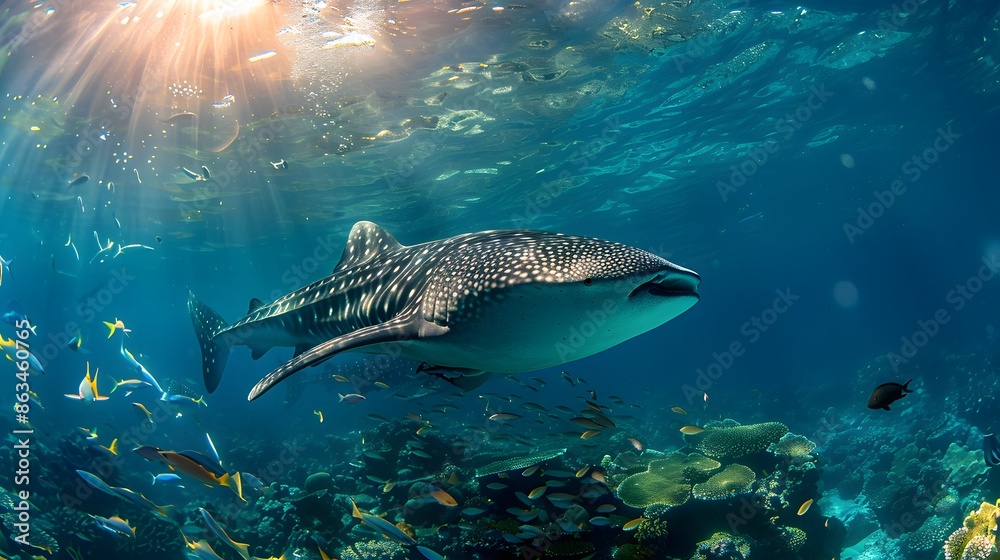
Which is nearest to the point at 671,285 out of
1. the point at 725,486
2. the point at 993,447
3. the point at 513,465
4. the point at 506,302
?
the point at 506,302

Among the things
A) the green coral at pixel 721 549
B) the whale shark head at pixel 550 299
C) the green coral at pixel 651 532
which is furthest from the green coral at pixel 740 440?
the whale shark head at pixel 550 299

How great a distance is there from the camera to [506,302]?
9.94 ft

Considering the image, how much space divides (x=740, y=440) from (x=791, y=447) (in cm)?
77

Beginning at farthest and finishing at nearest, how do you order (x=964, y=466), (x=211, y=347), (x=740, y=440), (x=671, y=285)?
(x=964, y=466) < (x=740, y=440) < (x=211, y=347) < (x=671, y=285)

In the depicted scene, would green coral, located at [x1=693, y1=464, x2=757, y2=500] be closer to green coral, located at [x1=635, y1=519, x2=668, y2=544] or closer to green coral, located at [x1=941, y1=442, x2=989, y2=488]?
green coral, located at [x1=635, y1=519, x2=668, y2=544]

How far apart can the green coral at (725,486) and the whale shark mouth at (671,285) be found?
531cm

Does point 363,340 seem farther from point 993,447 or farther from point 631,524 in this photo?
point 993,447

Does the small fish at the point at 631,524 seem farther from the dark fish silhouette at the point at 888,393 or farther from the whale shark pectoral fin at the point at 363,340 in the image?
the whale shark pectoral fin at the point at 363,340

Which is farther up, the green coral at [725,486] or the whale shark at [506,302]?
the whale shark at [506,302]

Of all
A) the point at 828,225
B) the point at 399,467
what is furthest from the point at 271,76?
the point at 828,225

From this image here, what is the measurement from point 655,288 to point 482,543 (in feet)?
16.8

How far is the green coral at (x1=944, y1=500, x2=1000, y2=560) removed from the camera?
455cm

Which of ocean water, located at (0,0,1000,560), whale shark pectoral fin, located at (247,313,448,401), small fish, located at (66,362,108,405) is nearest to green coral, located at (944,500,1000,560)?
ocean water, located at (0,0,1000,560)

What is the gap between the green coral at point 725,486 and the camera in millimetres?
6883
